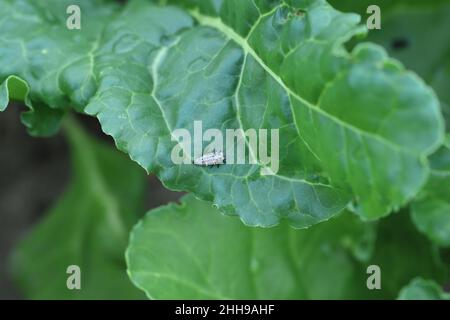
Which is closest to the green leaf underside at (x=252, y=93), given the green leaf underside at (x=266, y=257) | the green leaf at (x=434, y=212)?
the green leaf underside at (x=266, y=257)

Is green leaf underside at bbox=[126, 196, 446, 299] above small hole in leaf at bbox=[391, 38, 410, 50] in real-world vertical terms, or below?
below

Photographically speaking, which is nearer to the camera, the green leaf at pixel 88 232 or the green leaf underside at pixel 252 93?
the green leaf underside at pixel 252 93

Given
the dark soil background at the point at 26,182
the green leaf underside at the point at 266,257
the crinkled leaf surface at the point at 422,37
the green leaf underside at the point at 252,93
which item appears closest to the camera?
the green leaf underside at the point at 252,93

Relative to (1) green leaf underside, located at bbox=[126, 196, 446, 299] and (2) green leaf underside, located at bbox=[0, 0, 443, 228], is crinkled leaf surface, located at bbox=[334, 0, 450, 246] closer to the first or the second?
(1) green leaf underside, located at bbox=[126, 196, 446, 299]

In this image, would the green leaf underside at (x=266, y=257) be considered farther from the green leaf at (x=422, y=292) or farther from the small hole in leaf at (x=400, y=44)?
the small hole in leaf at (x=400, y=44)

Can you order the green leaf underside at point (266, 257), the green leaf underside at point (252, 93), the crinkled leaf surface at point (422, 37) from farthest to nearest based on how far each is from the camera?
the crinkled leaf surface at point (422, 37)
the green leaf underside at point (266, 257)
the green leaf underside at point (252, 93)

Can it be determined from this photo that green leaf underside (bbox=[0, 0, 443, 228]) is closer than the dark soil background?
Yes

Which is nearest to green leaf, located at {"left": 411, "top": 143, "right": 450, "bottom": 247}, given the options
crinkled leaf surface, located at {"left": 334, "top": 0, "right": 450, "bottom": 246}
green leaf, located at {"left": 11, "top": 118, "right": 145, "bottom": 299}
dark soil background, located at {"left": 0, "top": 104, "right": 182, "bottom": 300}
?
crinkled leaf surface, located at {"left": 334, "top": 0, "right": 450, "bottom": 246}
